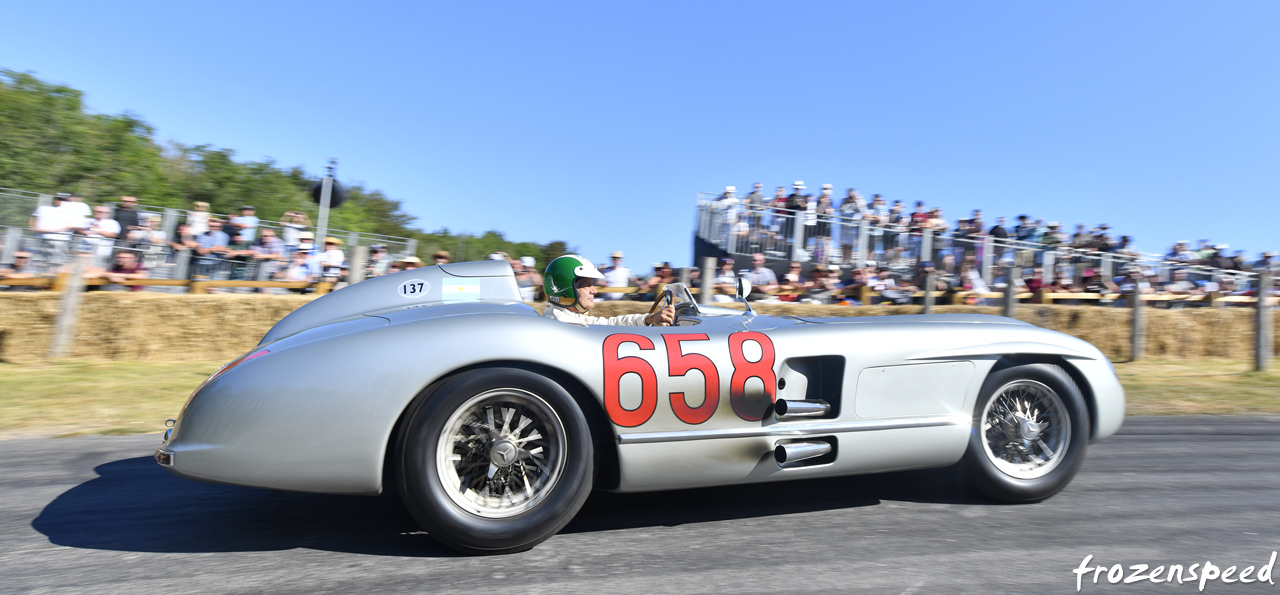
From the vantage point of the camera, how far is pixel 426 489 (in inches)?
111

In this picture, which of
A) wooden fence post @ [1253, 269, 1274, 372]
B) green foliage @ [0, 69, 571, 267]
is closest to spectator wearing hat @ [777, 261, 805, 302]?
wooden fence post @ [1253, 269, 1274, 372]

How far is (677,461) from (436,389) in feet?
3.06

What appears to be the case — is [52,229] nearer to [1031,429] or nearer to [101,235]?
[101,235]

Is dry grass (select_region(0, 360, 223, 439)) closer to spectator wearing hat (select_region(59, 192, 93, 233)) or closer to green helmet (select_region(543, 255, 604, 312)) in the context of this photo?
spectator wearing hat (select_region(59, 192, 93, 233))

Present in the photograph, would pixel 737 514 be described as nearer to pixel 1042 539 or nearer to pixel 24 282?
pixel 1042 539

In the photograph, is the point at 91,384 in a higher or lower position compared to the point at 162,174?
lower

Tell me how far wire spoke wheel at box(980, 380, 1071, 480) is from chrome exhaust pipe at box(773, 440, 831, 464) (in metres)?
0.91

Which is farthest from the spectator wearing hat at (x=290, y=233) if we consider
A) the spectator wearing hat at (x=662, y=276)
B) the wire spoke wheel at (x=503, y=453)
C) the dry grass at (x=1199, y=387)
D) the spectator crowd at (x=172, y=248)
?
the dry grass at (x=1199, y=387)

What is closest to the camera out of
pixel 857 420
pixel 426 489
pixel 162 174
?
pixel 426 489

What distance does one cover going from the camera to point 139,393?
7027mm

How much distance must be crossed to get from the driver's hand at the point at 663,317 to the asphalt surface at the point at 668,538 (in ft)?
2.56

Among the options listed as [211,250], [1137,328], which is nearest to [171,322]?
[211,250]

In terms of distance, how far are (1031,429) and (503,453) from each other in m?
2.36

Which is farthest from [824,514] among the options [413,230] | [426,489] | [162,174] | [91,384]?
[413,230]
